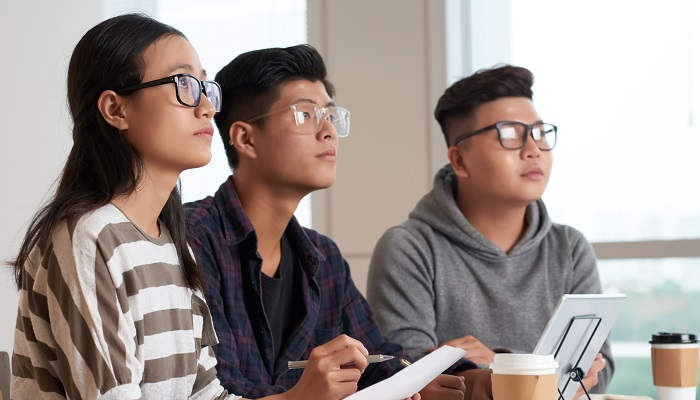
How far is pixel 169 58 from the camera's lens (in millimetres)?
1513

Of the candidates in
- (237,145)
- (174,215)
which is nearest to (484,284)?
(237,145)

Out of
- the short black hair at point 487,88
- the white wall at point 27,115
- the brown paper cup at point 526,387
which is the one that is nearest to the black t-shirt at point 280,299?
the brown paper cup at point 526,387

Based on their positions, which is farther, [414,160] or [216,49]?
[216,49]

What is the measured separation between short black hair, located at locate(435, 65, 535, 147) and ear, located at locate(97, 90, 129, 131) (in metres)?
1.32

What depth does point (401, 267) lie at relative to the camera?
2.41 metres

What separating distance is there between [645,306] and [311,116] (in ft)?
6.86

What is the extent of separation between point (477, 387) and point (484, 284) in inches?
26.3

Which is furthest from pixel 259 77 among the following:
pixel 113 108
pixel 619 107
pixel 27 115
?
pixel 619 107

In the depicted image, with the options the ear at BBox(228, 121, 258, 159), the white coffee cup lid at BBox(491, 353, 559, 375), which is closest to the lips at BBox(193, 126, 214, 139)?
the ear at BBox(228, 121, 258, 159)

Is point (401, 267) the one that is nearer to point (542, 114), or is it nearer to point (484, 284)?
point (484, 284)

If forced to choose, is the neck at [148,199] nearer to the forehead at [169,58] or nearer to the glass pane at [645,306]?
the forehead at [169,58]

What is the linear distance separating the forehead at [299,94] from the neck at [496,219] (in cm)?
66

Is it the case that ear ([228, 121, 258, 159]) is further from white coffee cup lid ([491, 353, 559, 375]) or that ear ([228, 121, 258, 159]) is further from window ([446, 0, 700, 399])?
window ([446, 0, 700, 399])

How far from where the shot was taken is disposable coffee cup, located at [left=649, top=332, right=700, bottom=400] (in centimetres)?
169
